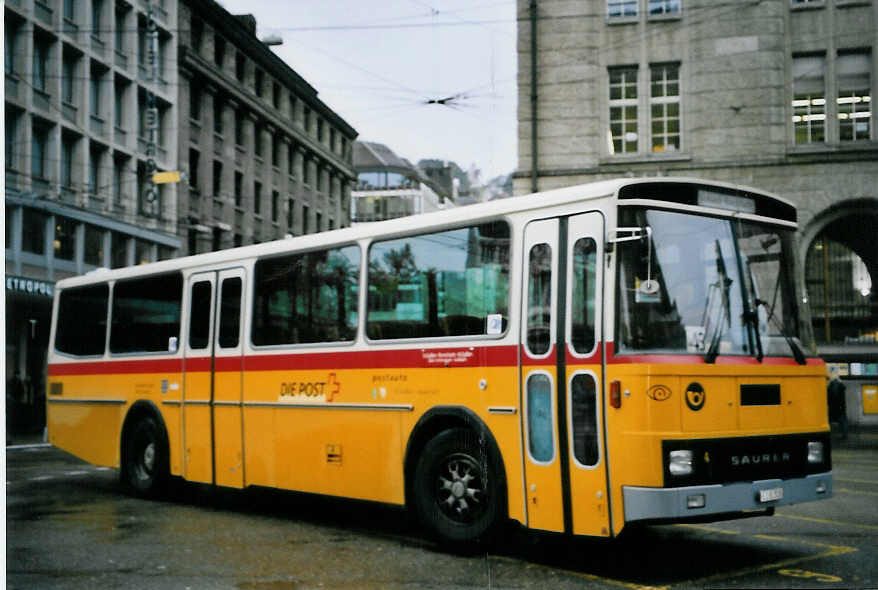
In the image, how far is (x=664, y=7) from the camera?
68.7ft

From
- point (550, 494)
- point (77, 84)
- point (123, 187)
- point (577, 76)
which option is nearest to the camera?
point (550, 494)

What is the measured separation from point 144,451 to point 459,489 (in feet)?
20.4

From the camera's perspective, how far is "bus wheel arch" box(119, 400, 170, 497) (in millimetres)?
12633

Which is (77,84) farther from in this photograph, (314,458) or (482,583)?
(482,583)

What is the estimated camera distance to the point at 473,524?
832 centimetres

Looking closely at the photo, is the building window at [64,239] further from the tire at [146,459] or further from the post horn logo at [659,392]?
the post horn logo at [659,392]

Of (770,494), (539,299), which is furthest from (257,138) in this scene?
(770,494)

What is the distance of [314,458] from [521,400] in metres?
3.02

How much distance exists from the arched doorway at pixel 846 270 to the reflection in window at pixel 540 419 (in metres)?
12.2

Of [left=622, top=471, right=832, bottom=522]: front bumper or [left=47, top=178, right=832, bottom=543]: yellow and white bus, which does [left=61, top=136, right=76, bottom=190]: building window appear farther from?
[left=622, top=471, right=832, bottom=522]: front bumper

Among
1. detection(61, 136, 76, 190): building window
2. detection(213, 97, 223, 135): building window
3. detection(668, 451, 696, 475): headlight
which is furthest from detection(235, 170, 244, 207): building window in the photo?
detection(668, 451, 696, 475): headlight

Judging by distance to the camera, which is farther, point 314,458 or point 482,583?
point 314,458

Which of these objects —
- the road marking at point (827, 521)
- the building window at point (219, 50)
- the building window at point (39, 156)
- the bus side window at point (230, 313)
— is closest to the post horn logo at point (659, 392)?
the road marking at point (827, 521)

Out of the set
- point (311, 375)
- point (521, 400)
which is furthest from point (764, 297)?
point (311, 375)
